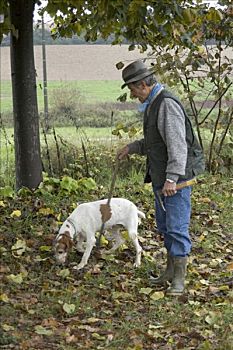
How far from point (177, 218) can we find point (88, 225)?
880mm

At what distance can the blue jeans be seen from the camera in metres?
5.91

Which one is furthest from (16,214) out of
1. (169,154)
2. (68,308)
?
(169,154)

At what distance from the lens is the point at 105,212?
6422mm

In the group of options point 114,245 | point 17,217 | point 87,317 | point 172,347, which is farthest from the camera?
point 17,217

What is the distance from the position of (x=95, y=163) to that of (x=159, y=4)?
441 cm

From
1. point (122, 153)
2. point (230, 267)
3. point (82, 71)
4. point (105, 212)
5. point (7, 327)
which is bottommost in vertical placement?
point (230, 267)

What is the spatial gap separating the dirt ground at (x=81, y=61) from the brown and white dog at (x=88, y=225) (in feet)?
18.6

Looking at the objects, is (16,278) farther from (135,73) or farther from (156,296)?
(135,73)

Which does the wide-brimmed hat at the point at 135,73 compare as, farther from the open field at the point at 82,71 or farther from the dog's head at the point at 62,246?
the open field at the point at 82,71

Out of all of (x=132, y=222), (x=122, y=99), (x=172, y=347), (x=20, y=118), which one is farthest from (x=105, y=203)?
(x=122, y=99)

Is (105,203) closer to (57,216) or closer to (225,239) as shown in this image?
(57,216)

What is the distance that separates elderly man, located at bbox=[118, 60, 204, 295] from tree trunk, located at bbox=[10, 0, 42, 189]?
238cm

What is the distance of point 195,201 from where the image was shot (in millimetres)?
9375

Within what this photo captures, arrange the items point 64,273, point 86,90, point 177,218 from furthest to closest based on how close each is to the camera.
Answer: point 86,90, point 64,273, point 177,218
